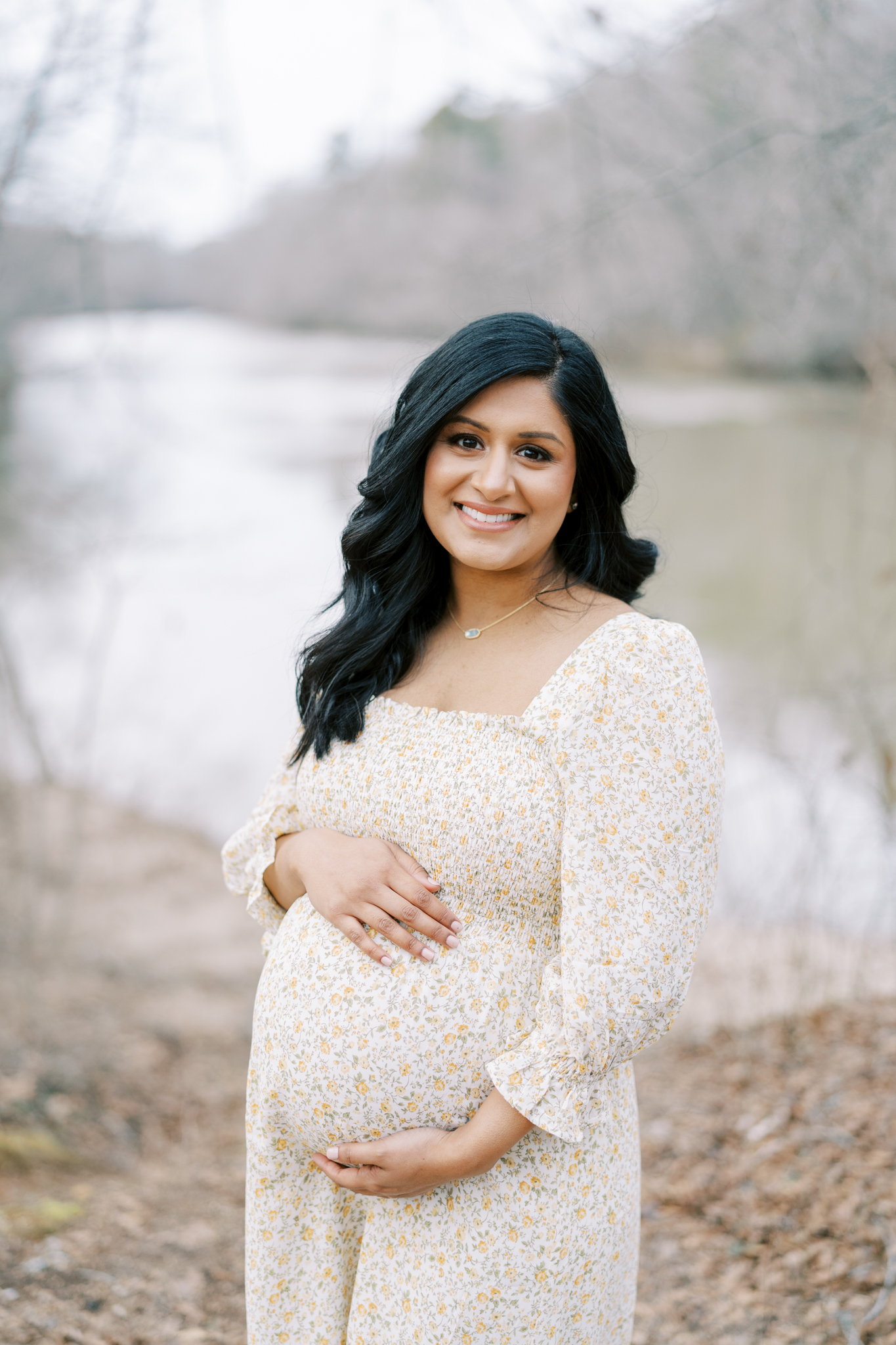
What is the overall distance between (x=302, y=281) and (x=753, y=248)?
2.31 metres

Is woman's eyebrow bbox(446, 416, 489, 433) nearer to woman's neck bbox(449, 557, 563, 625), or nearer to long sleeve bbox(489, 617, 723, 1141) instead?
woman's neck bbox(449, 557, 563, 625)

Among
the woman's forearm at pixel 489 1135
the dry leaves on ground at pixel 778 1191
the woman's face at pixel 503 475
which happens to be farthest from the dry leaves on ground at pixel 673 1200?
the woman's face at pixel 503 475

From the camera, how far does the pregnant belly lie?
1518 millimetres

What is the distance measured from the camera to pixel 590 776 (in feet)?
4.66

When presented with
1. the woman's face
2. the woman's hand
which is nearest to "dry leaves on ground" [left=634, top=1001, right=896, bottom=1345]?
the woman's hand

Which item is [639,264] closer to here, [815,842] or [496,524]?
[815,842]

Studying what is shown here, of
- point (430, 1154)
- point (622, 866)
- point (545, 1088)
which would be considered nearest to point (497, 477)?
point (622, 866)

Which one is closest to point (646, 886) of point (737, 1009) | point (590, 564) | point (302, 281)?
point (590, 564)

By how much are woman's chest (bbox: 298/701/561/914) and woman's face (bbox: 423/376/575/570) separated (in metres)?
0.27

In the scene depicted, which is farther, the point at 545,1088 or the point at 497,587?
the point at 497,587

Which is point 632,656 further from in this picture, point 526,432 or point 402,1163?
point 402,1163

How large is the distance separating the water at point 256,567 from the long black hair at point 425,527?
202 centimetres

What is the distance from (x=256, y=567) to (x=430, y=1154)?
10.5 meters

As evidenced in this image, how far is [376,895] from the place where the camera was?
155 centimetres
